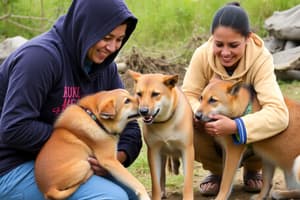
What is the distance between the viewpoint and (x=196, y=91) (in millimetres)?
5039

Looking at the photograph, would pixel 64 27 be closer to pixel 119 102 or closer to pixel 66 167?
pixel 119 102

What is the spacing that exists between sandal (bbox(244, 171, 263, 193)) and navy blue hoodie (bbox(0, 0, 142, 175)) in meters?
1.79

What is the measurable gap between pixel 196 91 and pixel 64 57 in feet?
4.57

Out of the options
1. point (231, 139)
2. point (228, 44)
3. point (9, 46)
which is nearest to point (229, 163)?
point (231, 139)

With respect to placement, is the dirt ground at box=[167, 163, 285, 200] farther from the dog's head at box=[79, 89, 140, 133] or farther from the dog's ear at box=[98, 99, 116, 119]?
the dog's ear at box=[98, 99, 116, 119]

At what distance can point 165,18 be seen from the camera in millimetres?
12969

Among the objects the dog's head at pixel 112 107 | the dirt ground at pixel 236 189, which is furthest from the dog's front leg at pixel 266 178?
the dog's head at pixel 112 107

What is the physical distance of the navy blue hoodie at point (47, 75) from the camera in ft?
12.4

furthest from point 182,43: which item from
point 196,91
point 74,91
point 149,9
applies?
point 74,91

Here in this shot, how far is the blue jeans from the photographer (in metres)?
3.89

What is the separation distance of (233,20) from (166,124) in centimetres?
95

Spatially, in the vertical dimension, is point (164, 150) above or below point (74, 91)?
below

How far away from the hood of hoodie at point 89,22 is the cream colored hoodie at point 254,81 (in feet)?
3.57

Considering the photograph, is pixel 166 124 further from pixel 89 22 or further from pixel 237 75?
pixel 89 22
